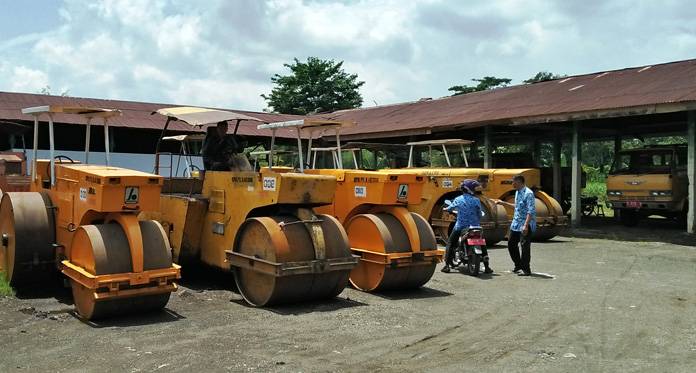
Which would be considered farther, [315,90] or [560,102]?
[315,90]

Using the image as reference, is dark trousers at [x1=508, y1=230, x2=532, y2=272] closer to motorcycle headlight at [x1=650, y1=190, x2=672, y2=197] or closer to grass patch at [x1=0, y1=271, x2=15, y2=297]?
grass patch at [x1=0, y1=271, x2=15, y2=297]

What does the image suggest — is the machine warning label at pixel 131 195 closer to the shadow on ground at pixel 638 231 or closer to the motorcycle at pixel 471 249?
the motorcycle at pixel 471 249

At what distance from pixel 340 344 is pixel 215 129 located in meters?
4.21

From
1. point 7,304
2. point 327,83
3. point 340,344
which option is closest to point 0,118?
point 7,304

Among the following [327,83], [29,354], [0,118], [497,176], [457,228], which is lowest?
[29,354]

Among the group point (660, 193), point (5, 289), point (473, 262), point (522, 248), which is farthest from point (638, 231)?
point (5, 289)

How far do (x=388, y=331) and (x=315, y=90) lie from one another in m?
40.5

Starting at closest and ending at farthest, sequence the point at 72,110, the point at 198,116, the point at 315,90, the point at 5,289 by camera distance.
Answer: the point at 5,289 < the point at 72,110 < the point at 198,116 < the point at 315,90

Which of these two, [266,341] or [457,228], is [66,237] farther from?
[457,228]

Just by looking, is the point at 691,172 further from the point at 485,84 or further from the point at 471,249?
Answer: the point at 485,84

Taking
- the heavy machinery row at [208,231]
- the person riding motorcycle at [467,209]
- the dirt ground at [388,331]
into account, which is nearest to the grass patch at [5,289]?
the heavy machinery row at [208,231]

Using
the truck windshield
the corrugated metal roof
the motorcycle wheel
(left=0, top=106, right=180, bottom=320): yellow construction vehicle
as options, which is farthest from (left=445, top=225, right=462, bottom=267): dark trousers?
the truck windshield

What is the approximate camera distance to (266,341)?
5684 millimetres

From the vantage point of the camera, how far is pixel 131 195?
6.55 m
